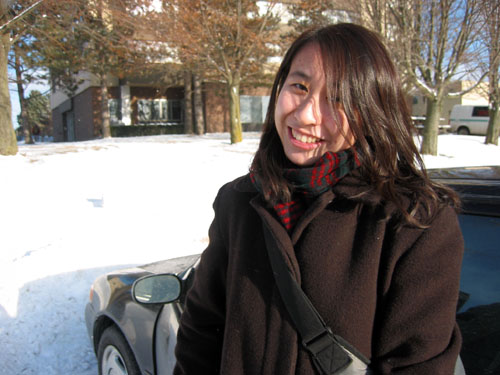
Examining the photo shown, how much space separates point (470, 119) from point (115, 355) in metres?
31.9

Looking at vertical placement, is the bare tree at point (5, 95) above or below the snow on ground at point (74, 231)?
above

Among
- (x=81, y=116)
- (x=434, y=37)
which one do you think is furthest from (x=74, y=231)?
(x=81, y=116)

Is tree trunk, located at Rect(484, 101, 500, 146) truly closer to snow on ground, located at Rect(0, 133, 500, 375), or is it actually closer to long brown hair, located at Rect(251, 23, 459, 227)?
snow on ground, located at Rect(0, 133, 500, 375)

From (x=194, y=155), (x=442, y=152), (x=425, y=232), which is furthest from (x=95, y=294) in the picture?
(x=442, y=152)

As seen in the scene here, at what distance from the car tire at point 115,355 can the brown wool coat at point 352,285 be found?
1261mm

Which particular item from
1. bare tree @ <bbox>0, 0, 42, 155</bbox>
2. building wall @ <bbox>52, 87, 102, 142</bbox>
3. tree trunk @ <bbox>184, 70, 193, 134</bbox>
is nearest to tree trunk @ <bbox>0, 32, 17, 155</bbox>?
bare tree @ <bbox>0, 0, 42, 155</bbox>

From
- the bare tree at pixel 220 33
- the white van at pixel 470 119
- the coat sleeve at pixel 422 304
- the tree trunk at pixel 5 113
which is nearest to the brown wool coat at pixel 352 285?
the coat sleeve at pixel 422 304

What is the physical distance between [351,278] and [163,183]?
24.0 ft

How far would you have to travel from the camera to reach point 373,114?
1.26m

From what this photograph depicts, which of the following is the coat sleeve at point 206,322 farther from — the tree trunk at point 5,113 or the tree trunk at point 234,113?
the tree trunk at point 234,113

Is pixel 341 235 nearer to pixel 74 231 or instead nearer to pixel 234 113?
pixel 74 231

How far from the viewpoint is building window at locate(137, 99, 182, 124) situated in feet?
87.3

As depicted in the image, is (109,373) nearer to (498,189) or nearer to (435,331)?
(435,331)

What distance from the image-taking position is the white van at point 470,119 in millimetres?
28228
